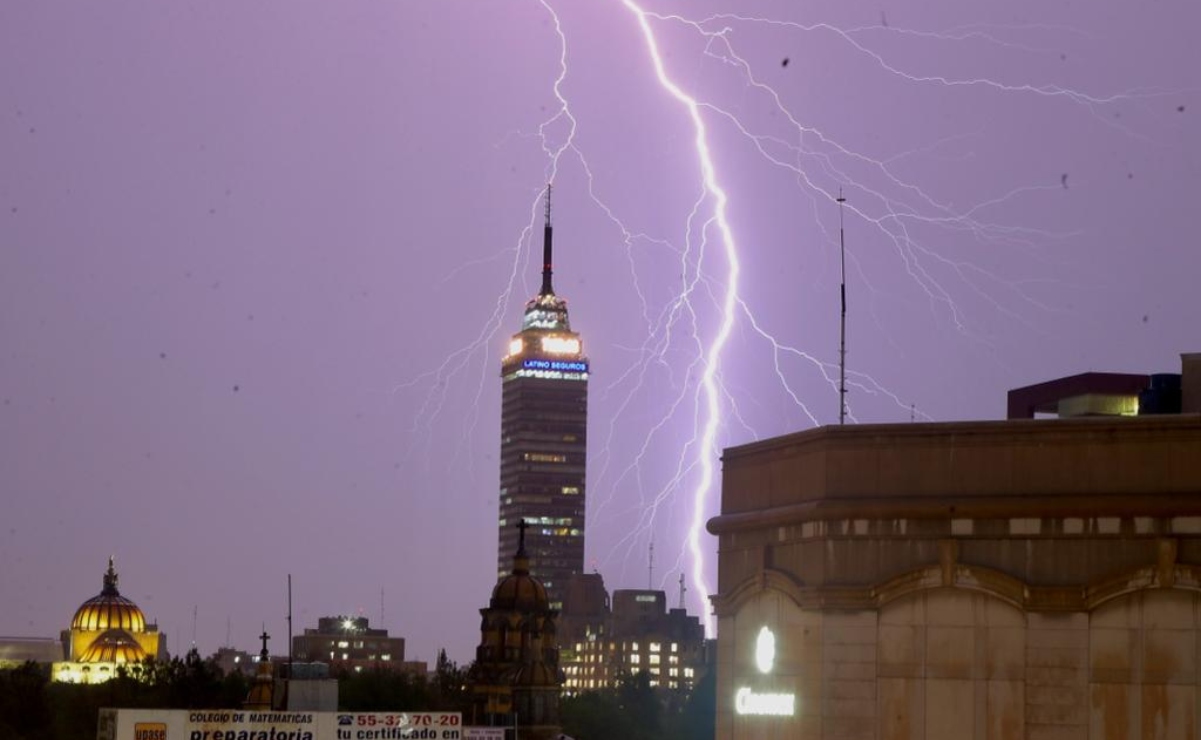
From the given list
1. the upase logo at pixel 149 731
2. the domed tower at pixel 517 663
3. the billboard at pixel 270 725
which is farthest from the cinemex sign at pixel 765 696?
the domed tower at pixel 517 663

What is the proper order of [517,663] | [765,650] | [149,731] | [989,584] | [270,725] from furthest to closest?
1. [517,663]
2. [270,725]
3. [765,650]
4. [149,731]
5. [989,584]

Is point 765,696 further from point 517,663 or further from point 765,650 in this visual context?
point 517,663

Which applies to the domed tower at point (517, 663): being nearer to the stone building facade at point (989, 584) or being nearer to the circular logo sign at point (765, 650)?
the circular logo sign at point (765, 650)

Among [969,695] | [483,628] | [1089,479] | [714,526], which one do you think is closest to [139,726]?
[714,526]

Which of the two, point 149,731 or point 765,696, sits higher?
point 765,696

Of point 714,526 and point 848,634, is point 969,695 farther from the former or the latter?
point 714,526

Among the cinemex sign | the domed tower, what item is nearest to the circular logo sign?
the cinemex sign

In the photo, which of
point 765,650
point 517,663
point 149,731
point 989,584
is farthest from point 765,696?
point 517,663
